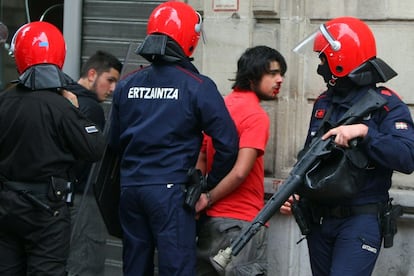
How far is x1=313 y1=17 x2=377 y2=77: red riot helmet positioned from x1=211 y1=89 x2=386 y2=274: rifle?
0.64ft

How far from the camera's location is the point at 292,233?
5.90 metres

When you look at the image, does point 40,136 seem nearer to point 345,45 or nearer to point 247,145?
point 247,145

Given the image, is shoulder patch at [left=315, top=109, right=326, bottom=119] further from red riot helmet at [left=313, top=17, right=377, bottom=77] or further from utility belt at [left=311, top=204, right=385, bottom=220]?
utility belt at [left=311, top=204, right=385, bottom=220]

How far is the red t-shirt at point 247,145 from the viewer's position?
4906 millimetres

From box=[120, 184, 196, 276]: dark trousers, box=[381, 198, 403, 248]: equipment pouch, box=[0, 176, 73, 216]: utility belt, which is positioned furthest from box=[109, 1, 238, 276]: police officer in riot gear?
box=[381, 198, 403, 248]: equipment pouch

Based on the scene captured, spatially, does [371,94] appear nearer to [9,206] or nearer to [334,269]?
[334,269]

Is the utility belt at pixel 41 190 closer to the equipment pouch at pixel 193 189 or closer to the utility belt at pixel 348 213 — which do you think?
the equipment pouch at pixel 193 189

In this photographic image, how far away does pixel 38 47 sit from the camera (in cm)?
492

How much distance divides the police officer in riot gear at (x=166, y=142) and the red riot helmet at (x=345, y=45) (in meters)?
0.69

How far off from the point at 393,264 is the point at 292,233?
0.70 metres

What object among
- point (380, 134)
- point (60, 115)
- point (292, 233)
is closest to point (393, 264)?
point (292, 233)

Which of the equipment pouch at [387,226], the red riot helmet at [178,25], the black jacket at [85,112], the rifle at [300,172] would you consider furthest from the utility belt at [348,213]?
the black jacket at [85,112]

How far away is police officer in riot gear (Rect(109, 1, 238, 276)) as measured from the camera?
4.71 metres

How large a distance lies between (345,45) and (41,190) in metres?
1.80
